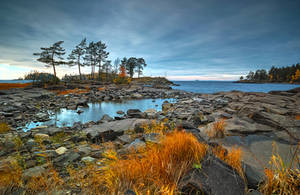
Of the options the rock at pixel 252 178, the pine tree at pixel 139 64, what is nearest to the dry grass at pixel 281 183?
the rock at pixel 252 178

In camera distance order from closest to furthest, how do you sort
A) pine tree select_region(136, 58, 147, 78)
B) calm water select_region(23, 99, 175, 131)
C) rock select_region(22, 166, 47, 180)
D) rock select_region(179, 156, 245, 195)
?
rock select_region(179, 156, 245, 195) → rock select_region(22, 166, 47, 180) → calm water select_region(23, 99, 175, 131) → pine tree select_region(136, 58, 147, 78)

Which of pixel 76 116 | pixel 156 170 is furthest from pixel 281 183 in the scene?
pixel 76 116

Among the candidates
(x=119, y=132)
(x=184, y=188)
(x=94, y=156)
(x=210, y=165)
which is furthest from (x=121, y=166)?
(x=119, y=132)

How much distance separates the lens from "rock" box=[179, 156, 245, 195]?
161 cm

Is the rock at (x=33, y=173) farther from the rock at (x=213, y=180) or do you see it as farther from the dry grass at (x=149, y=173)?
the rock at (x=213, y=180)

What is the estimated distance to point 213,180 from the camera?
5.64ft

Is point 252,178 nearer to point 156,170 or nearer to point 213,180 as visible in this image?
point 213,180

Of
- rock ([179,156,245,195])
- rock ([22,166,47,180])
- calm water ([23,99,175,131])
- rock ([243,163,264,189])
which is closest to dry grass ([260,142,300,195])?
rock ([243,163,264,189])

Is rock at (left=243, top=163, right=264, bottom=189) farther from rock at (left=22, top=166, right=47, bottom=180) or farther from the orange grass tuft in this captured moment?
rock at (left=22, top=166, right=47, bottom=180)

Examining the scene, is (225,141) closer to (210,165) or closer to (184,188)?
(210,165)

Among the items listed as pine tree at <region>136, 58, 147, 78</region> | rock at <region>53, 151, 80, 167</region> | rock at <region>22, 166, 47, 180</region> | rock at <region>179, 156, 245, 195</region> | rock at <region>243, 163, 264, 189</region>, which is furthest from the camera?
pine tree at <region>136, 58, 147, 78</region>

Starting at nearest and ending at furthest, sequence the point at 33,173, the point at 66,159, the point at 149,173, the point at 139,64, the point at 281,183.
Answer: the point at 281,183
the point at 149,173
the point at 33,173
the point at 66,159
the point at 139,64

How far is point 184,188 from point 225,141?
2977 mm

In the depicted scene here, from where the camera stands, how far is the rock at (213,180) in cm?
161
